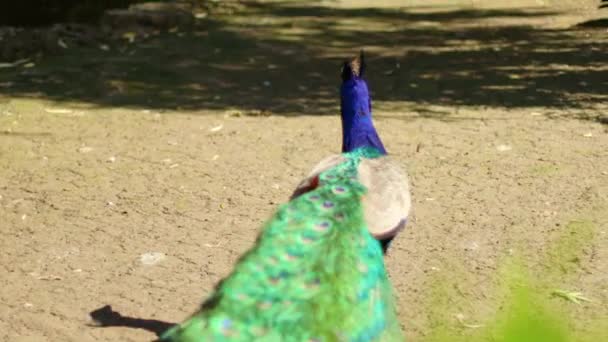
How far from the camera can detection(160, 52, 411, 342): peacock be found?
278 cm

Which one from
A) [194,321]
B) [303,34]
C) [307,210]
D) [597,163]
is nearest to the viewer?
[194,321]

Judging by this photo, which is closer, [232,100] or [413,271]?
[413,271]

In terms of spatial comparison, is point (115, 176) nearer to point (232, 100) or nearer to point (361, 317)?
point (232, 100)

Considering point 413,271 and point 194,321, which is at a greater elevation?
point 194,321

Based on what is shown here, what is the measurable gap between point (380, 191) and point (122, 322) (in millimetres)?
1589

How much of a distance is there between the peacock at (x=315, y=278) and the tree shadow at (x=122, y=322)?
1254 millimetres

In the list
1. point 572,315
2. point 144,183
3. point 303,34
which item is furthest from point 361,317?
point 303,34

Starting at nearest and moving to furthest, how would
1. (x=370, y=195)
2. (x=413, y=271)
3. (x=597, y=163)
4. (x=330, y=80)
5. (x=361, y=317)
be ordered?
(x=361, y=317)
(x=370, y=195)
(x=413, y=271)
(x=597, y=163)
(x=330, y=80)

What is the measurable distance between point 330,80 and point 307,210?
6.38 metres

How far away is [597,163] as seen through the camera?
693 centimetres

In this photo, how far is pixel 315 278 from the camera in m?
2.96

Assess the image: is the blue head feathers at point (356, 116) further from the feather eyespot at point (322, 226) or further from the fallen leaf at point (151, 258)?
the feather eyespot at point (322, 226)

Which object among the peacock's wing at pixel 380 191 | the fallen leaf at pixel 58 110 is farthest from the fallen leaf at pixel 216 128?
the peacock's wing at pixel 380 191

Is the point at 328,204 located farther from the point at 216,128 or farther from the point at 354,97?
the point at 216,128
